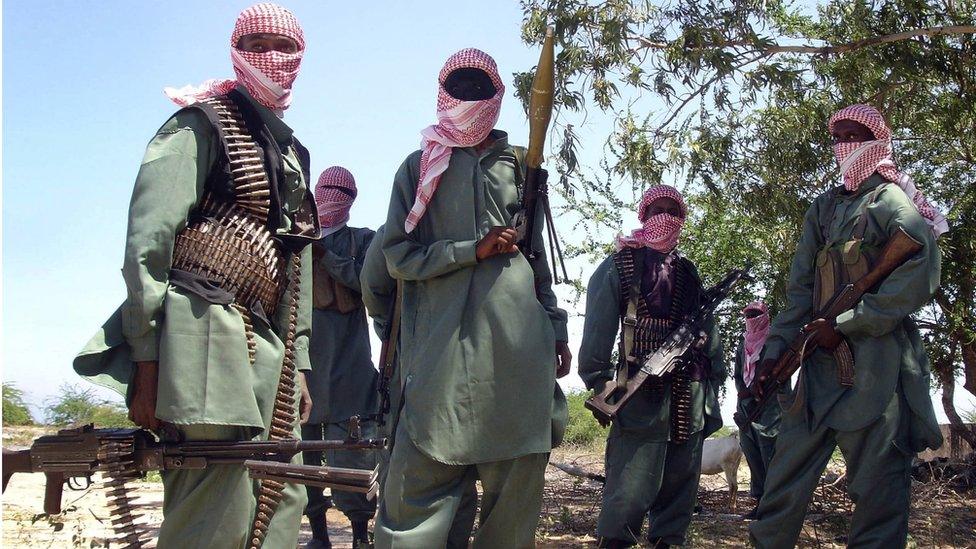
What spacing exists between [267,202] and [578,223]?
8.50m

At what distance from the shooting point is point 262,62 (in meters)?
4.07

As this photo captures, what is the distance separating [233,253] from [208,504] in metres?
0.89

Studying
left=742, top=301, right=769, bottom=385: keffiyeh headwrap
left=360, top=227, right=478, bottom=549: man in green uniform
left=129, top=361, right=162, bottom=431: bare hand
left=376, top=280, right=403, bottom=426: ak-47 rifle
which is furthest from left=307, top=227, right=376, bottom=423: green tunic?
left=742, top=301, right=769, bottom=385: keffiyeh headwrap

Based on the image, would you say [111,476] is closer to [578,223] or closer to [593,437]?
[578,223]

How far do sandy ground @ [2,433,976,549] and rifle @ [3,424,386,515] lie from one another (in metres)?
1.70

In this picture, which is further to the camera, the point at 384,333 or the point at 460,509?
the point at 384,333

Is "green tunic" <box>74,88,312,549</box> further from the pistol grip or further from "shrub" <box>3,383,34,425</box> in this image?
"shrub" <box>3,383,34,425</box>

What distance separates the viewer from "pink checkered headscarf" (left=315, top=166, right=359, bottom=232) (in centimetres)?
768

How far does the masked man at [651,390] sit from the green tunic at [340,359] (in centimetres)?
149

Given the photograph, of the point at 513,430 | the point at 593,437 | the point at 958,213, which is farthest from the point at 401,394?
the point at 593,437

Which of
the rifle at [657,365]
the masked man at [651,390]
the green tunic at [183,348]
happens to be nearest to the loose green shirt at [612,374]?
the masked man at [651,390]

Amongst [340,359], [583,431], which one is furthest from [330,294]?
[583,431]

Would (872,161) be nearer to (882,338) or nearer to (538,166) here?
(882,338)

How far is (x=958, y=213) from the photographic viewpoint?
848cm
